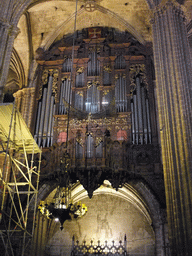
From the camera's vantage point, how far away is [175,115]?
30.2ft

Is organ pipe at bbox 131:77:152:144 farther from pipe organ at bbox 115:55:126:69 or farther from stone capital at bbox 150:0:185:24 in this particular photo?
stone capital at bbox 150:0:185:24

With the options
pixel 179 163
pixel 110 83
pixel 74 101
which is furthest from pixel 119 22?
pixel 179 163

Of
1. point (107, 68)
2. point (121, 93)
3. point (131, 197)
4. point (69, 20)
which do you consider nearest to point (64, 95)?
point (107, 68)

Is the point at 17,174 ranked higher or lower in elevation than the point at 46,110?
lower

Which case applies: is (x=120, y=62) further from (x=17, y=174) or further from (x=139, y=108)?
(x=17, y=174)

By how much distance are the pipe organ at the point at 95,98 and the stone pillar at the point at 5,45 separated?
242 cm

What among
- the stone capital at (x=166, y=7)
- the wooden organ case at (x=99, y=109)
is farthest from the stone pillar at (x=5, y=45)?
the stone capital at (x=166, y=7)

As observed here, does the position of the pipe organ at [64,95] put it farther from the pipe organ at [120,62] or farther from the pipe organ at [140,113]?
the pipe organ at [140,113]

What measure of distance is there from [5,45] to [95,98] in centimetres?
458

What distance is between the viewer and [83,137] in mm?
11992

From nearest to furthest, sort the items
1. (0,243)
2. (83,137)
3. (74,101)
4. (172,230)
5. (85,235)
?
(172,230) → (0,243) → (83,137) → (74,101) → (85,235)

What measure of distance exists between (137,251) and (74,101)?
25.3 feet

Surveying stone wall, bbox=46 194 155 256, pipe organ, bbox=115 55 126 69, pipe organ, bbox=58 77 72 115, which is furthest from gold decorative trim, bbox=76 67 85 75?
stone wall, bbox=46 194 155 256

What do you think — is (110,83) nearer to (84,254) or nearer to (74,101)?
(74,101)
